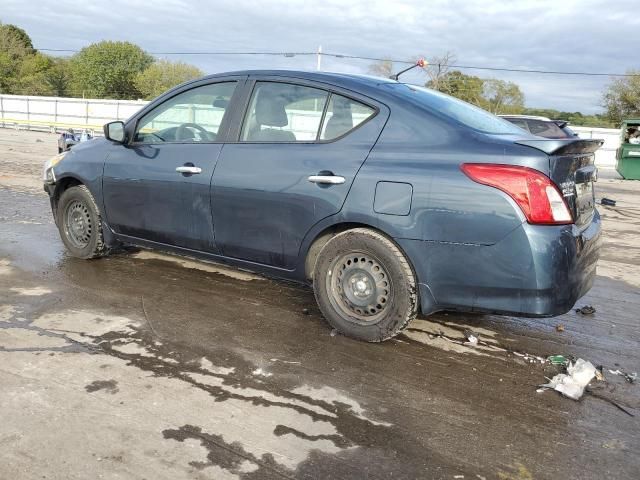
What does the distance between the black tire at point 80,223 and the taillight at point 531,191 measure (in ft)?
12.0

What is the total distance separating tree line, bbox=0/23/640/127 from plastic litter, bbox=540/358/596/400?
5432cm

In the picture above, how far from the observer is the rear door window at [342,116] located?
3904 millimetres

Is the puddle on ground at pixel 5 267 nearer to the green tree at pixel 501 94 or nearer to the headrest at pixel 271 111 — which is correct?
the headrest at pixel 271 111

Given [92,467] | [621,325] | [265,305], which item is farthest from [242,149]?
[621,325]

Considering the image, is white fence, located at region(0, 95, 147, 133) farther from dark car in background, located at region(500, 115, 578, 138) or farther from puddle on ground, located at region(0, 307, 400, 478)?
puddle on ground, located at region(0, 307, 400, 478)

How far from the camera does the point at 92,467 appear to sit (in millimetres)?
2480

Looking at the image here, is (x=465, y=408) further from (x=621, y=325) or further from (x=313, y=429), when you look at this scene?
(x=621, y=325)

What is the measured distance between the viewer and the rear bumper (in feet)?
10.8

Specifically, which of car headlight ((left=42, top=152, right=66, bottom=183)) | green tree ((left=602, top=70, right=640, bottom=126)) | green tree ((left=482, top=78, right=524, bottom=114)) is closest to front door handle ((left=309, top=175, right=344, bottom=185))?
car headlight ((left=42, top=152, right=66, bottom=183))

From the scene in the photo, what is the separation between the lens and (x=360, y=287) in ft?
12.8

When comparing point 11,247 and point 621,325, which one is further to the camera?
point 11,247

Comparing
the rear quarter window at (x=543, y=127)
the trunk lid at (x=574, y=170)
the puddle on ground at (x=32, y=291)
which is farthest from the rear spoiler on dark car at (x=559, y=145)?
the rear quarter window at (x=543, y=127)

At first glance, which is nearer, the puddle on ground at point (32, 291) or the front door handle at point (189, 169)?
the front door handle at point (189, 169)

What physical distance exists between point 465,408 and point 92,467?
1863 millimetres
